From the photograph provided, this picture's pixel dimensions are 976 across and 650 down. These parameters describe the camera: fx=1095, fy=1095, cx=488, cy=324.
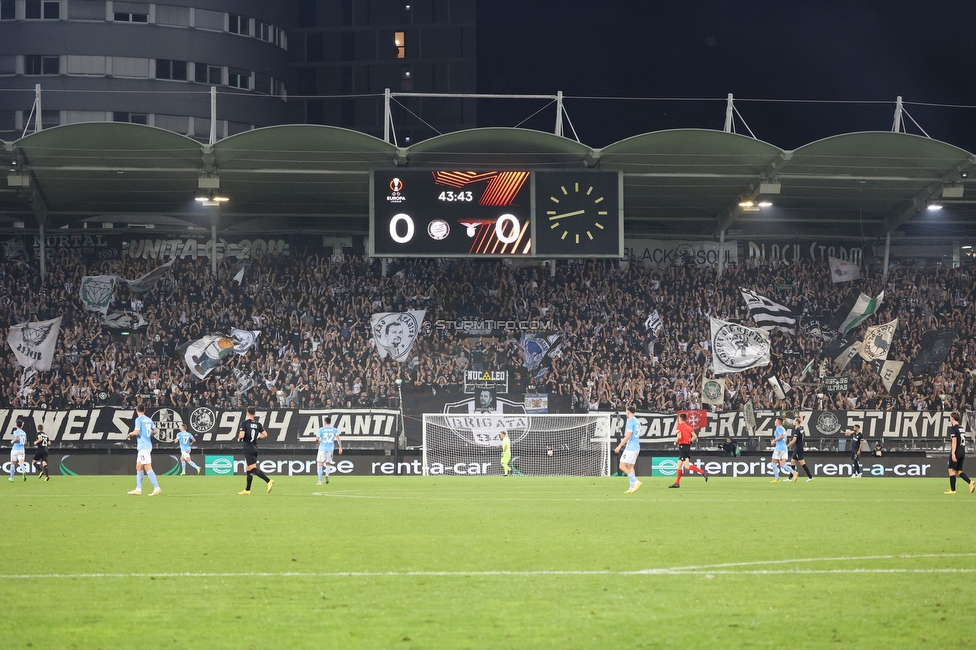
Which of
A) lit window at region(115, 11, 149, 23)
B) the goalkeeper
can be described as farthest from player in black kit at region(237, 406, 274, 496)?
lit window at region(115, 11, 149, 23)

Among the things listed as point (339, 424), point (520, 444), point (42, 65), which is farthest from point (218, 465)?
point (42, 65)

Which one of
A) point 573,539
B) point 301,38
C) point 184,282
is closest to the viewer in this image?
point 573,539

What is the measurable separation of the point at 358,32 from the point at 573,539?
83997 millimetres

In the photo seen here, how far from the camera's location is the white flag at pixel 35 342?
137ft

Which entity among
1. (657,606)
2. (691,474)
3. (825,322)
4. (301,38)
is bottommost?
(691,474)

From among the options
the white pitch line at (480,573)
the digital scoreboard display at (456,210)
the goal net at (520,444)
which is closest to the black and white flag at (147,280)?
the goal net at (520,444)

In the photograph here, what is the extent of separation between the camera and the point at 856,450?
124 feet

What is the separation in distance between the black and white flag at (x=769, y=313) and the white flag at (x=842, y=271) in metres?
3.12

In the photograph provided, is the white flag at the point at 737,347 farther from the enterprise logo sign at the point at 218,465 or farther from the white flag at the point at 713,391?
the enterprise logo sign at the point at 218,465

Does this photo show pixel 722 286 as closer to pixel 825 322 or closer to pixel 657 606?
pixel 825 322

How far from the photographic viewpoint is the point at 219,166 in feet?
123

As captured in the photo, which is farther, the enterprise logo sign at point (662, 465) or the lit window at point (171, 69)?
the lit window at point (171, 69)

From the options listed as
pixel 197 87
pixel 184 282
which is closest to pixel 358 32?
pixel 197 87

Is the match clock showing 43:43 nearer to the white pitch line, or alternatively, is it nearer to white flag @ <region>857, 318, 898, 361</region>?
white flag @ <region>857, 318, 898, 361</region>
